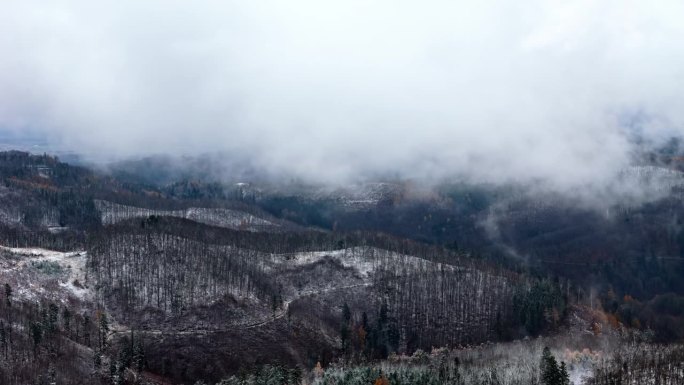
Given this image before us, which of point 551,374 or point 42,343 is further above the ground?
point 551,374

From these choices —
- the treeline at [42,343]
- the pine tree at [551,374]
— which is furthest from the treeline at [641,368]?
the treeline at [42,343]

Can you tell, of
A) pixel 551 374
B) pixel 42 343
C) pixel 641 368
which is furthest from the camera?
pixel 42 343

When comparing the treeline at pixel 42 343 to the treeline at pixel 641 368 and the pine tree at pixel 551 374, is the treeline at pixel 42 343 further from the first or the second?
the treeline at pixel 641 368

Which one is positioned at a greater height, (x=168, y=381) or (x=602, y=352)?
(x=602, y=352)

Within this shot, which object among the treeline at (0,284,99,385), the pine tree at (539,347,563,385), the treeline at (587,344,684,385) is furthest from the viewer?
the treeline at (0,284,99,385)

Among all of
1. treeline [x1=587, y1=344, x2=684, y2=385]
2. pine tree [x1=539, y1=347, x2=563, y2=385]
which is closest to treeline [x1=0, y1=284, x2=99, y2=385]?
pine tree [x1=539, y1=347, x2=563, y2=385]

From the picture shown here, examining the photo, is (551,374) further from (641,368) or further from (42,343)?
(42,343)

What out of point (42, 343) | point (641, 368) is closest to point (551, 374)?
point (641, 368)

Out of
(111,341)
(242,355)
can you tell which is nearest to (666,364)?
(242,355)

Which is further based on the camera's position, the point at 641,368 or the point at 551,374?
the point at 641,368

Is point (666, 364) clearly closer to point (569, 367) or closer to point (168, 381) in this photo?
point (569, 367)

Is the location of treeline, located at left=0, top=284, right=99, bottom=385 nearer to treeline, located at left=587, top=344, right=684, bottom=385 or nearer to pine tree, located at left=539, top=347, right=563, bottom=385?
pine tree, located at left=539, top=347, right=563, bottom=385
